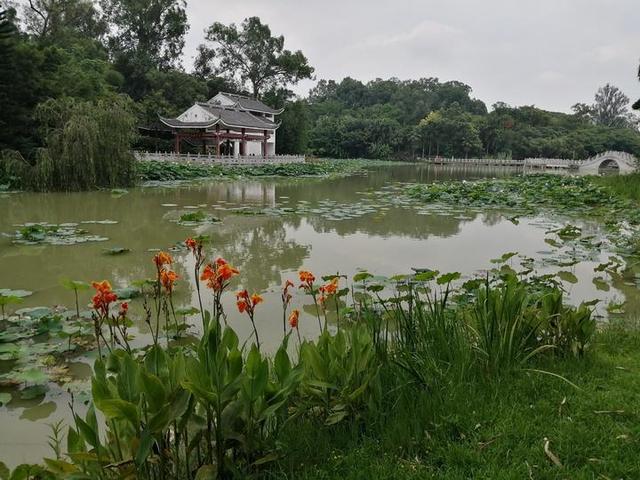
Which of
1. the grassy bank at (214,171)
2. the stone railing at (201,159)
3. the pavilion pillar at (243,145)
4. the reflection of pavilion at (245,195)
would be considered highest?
the pavilion pillar at (243,145)

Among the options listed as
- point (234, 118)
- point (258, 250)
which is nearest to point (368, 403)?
point (258, 250)

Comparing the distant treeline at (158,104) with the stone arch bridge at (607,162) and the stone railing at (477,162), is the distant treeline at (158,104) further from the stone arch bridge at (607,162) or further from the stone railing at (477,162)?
the stone arch bridge at (607,162)

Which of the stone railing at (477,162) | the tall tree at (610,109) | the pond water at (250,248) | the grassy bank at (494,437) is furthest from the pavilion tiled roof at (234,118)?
the tall tree at (610,109)

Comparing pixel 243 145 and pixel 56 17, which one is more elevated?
pixel 56 17

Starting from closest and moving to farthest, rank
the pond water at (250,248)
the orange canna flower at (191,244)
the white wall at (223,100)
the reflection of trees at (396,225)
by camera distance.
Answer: the orange canna flower at (191,244), the pond water at (250,248), the reflection of trees at (396,225), the white wall at (223,100)

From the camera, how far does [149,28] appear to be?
38781 mm

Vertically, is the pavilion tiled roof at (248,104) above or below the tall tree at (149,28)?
below

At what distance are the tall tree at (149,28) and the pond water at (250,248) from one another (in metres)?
30.3

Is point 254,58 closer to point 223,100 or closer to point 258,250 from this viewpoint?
point 223,100

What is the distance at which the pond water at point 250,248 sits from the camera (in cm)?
352

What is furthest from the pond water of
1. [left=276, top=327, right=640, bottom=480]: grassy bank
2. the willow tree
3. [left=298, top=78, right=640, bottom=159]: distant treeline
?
[left=298, top=78, right=640, bottom=159]: distant treeline

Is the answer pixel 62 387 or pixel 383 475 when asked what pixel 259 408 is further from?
pixel 62 387

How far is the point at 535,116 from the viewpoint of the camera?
62.3 m

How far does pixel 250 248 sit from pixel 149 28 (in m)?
37.9
